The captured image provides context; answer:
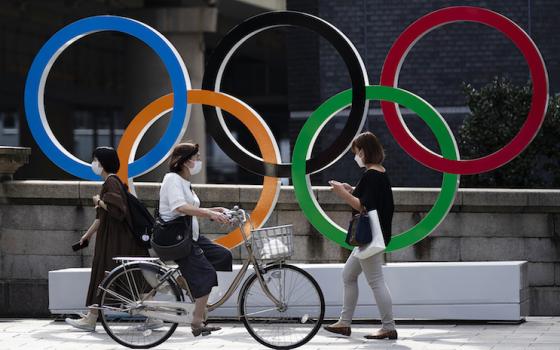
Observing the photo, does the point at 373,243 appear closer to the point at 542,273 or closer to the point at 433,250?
the point at 433,250

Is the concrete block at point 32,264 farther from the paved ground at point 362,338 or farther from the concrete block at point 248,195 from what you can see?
the concrete block at point 248,195

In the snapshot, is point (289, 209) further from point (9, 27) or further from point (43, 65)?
point (9, 27)

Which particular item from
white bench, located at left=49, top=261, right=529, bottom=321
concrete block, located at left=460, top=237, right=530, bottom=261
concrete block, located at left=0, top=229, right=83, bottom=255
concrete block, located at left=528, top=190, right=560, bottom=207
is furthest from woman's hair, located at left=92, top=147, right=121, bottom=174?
concrete block, located at left=528, top=190, right=560, bottom=207

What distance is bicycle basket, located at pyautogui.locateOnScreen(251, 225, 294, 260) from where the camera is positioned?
9.63 meters

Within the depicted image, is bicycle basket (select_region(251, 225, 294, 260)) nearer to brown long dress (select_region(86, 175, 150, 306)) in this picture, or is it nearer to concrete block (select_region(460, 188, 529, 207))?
brown long dress (select_region(86, 175, 150, 306))

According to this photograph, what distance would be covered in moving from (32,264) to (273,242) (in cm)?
461

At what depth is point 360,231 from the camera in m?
10.1

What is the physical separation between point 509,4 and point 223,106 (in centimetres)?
867

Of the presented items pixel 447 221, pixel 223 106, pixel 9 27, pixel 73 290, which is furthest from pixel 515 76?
pixel 9 27

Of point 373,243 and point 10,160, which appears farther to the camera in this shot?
point 10,160

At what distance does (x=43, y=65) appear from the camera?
12.6 m

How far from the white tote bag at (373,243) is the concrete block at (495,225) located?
9.33ft

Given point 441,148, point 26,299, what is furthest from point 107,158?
point 441,148

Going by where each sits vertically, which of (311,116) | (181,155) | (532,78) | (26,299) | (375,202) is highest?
(532,78)
